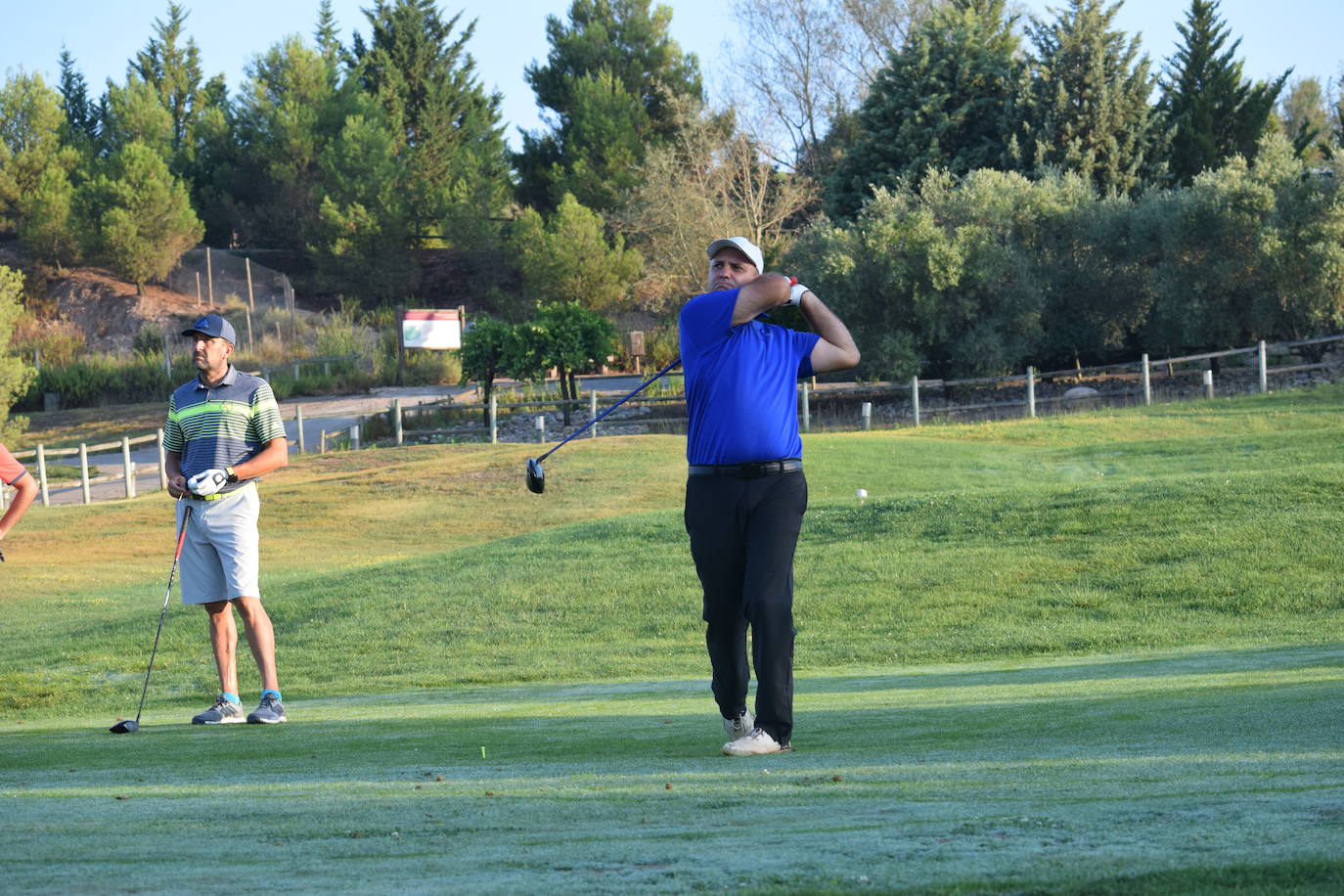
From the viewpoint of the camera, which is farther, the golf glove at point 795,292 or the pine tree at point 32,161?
the pine tree at point 32,161

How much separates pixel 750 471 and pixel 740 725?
117cm

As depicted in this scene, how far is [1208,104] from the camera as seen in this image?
54.9m

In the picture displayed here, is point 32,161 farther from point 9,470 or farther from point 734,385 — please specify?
point 734,385

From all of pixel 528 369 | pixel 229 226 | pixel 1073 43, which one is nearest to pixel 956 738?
pixel 528 369

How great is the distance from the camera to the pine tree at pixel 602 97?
72562mm

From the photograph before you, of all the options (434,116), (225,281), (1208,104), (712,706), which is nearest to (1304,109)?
(1208,104)

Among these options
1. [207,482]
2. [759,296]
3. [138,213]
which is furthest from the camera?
[138,213]

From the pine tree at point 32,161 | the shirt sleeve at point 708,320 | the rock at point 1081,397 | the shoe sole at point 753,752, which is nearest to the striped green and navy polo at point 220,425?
the shirt sleeve at point 708,320

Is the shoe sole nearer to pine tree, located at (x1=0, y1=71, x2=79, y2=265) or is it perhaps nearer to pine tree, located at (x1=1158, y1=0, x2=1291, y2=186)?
pine tree, located at (x1=1158, y1=0, x2=1291, y2=186)

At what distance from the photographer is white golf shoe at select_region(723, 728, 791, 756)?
625 cm

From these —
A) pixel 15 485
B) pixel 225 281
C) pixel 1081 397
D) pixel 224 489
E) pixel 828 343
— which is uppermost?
pixel 225 281

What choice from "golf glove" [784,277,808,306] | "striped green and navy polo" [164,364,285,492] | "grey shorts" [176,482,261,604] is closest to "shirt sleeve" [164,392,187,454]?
"striped green and navy polo" [164,364,285,492]

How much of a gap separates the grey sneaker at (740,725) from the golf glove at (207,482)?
356 cm

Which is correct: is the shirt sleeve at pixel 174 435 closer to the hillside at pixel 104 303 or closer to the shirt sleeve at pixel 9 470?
the shirt sleeve at pixel 9 470
